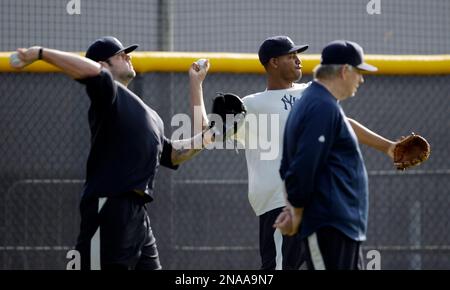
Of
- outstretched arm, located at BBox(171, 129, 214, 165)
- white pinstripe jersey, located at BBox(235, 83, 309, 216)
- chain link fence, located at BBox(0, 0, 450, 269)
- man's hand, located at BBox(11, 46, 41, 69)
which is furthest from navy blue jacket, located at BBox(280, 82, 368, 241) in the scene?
chain link fence, located at BBox(0, 0, 450, 269)

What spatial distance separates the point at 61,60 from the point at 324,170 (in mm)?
1482

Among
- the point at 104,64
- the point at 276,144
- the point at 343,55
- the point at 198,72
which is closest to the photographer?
the point at 343,55

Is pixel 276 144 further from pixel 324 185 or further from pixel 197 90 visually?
pixel 324 185

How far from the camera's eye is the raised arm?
5.00 meters

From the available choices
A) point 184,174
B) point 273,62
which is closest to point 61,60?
point 273,62

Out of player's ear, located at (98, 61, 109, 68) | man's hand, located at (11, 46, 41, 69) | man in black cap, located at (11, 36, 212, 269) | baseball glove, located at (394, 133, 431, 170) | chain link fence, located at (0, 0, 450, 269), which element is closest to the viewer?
man's hand, located at (11, 46, 41, 69)

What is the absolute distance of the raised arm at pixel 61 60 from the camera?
16.4ft

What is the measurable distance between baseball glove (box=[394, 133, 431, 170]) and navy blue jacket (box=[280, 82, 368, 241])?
1.13 meters

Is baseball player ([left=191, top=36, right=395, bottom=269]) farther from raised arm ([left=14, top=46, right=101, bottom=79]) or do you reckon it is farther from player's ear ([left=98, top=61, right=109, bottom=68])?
raised arm ([left=14, top=46, right=101, bottom=79])

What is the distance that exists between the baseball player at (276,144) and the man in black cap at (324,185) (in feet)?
4.30

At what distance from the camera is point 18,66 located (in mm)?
5023

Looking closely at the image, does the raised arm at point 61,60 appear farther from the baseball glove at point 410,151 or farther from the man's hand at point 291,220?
the baseball glove at point 410,151

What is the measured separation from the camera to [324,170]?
4812mm

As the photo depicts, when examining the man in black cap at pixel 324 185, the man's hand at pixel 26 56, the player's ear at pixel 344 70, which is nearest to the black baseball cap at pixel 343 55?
the player's ear at pixel 344 70
